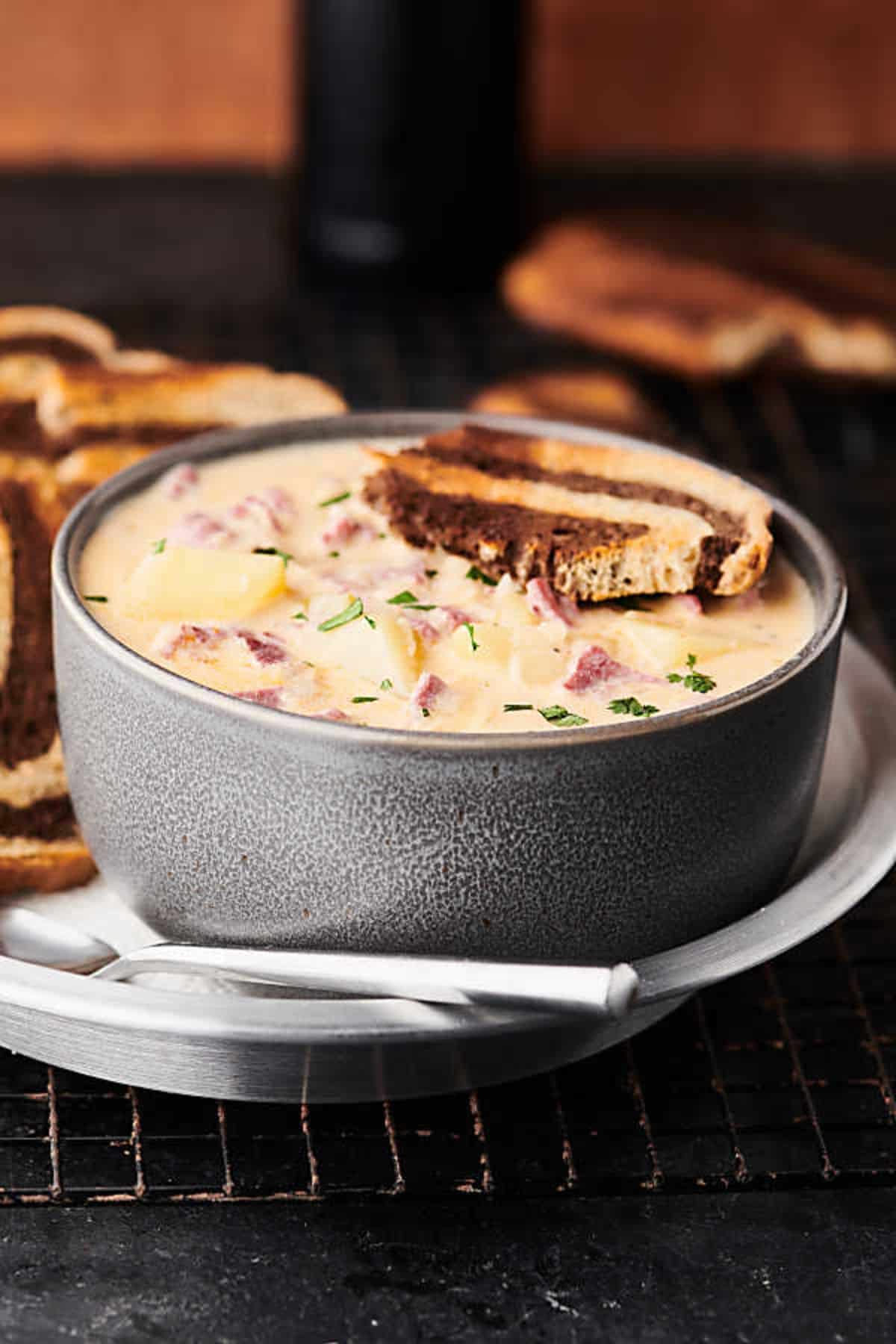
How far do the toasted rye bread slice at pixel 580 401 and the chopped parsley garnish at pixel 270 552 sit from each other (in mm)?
1133

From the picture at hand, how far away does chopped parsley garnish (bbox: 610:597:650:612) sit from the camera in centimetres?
184

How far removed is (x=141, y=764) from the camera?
1649mm

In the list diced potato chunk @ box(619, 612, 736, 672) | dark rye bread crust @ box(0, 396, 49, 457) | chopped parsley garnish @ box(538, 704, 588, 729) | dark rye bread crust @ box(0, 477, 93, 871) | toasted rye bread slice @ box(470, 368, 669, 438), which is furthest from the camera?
toasted rye bread slice @ box(470, 368, 669, 438)

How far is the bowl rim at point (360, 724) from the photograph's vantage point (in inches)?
59.7

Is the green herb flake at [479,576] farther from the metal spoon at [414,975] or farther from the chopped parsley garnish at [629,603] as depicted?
the metal spoon at [414,975]

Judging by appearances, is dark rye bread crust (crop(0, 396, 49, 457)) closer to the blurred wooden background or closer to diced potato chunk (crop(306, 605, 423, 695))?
diced potato chunk (crop(306, 605, 423, 695))

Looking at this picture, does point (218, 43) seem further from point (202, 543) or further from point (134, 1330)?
point (134, 1330)

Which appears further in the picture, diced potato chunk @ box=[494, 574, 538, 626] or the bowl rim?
diced potato chunk @ box=[494, 574, 538, 626]

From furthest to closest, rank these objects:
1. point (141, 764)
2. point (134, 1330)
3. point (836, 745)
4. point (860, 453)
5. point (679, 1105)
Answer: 1. point (860, 453)
2. point (836, 745)
3. point (679, 1105)
4. point (141, 764)
5. point (134, 1330)

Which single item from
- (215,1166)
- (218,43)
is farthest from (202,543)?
(218,43)

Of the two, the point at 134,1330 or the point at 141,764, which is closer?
the point at 134,1330

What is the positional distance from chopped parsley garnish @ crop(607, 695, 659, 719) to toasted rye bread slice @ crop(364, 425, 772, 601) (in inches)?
8.0

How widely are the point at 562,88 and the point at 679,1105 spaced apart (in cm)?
330

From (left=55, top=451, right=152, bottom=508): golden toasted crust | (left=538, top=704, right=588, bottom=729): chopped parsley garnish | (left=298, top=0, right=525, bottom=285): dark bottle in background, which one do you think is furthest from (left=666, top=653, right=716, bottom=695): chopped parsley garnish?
(left=298, top=0, right=525, bottom=285): dark bottle in background
